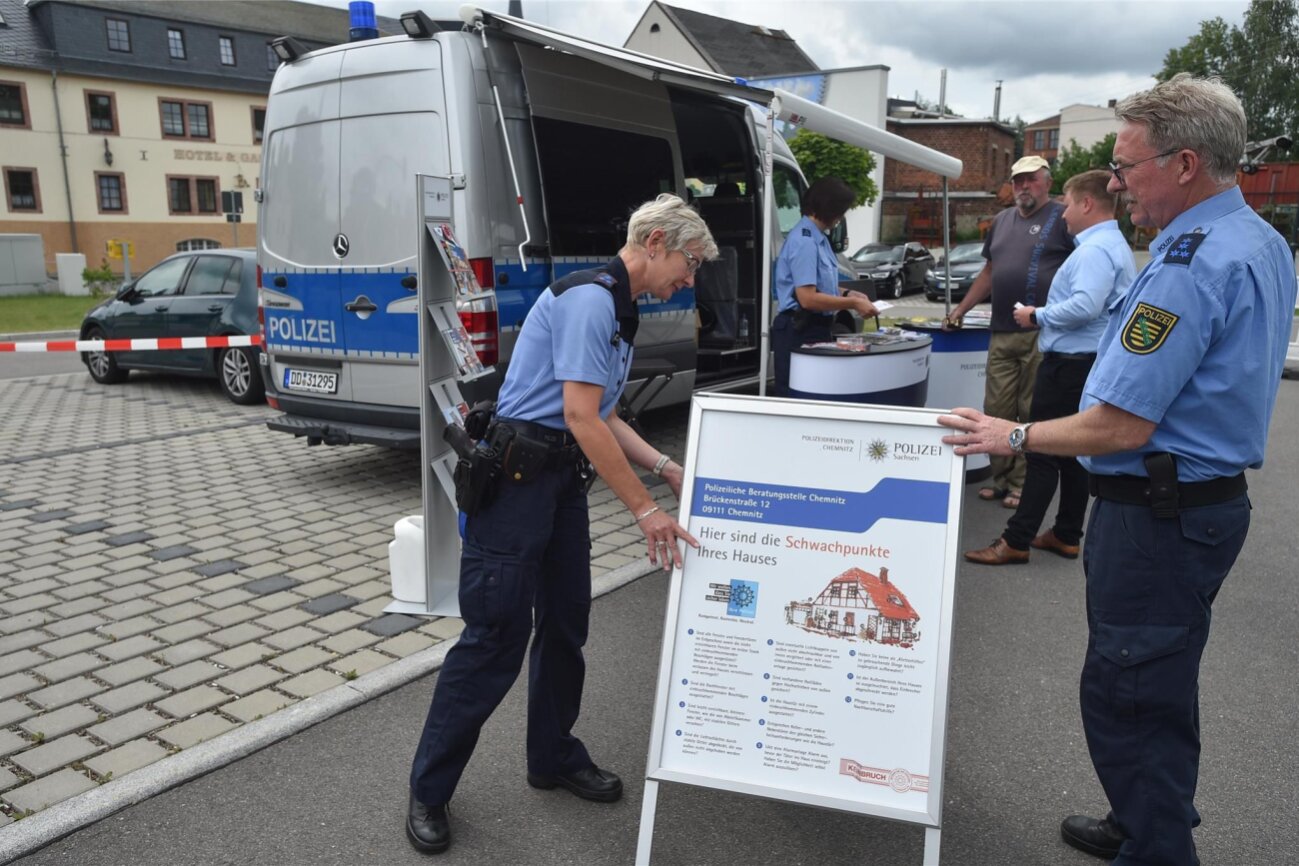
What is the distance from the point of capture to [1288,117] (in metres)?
54.2

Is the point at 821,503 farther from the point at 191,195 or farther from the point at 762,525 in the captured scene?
the point at 191,195

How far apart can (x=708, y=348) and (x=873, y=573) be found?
20.7 ft

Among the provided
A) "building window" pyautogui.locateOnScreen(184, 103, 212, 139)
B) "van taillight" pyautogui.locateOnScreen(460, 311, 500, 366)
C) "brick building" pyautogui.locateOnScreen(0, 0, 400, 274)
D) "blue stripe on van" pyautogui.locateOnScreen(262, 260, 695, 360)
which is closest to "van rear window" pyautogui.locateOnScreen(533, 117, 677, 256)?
"blue stripe on van" pyautogui.locateOnScreen(262, 260, 695, 360)

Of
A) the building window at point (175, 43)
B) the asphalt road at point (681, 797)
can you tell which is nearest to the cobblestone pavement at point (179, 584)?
the asphalt road at point (681, 797)

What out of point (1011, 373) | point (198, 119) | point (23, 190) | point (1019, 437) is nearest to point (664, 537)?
point (1019, 437)

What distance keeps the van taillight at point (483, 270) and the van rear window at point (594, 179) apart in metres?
0.60

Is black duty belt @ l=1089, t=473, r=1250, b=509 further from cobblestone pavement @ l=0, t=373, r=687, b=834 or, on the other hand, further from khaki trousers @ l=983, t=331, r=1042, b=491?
khaki trousers @ l=983, t=331, r=1042, b=491

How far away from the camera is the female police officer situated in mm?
2586

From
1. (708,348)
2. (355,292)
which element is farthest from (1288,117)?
(355,292)

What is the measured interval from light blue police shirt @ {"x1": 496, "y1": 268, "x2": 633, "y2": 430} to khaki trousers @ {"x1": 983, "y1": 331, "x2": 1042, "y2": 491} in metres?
3.93

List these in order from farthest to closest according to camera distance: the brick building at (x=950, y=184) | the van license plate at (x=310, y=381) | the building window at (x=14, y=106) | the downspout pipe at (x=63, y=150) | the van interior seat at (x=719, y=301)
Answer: the brick building at (x=950, y=184) → the downspout pipe at (x=63, y=150) → the building window at (x=14, y=106) → the van interior seat at (x=719, y=301) → the van license plate at (x=310, y=381)

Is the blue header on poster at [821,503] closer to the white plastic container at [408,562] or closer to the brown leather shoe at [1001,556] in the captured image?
the white plastic container at [408,562]

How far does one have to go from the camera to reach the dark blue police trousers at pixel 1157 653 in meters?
2.33

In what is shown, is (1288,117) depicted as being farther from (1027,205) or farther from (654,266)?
(654,266)
